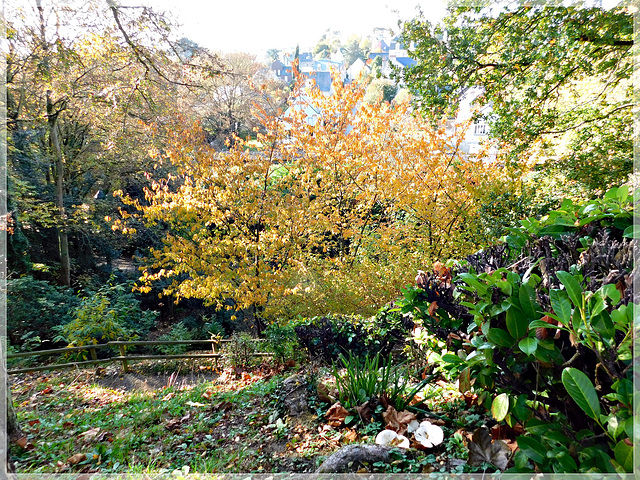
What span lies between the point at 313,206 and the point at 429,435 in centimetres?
474

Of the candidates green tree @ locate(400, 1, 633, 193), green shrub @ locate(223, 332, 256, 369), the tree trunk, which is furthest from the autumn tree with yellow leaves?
the tree trunk

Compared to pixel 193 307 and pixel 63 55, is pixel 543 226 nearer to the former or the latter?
pixel 63 55

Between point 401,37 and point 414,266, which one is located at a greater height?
point 401,37

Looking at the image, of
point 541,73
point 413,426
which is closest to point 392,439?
point 413,426

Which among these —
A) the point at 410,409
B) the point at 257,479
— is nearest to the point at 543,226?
the point at 410,409

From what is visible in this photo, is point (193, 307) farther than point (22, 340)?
Yes

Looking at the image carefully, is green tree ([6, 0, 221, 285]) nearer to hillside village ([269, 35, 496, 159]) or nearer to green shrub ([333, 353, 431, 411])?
hillside village ([269, 35, 496, 159])

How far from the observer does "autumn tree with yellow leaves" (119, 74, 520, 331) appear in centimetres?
572

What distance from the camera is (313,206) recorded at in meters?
6.16

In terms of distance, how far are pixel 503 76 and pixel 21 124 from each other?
32.4ft

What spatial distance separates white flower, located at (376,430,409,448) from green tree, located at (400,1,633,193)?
4.92 metres

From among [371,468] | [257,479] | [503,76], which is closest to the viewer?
[371,468]

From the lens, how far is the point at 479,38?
16.4ft

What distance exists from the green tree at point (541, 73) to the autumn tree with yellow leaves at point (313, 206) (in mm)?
918
